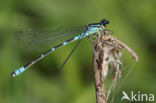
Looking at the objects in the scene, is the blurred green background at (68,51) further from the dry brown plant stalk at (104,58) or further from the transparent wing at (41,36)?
the dry brown plant stalk at (104,58)

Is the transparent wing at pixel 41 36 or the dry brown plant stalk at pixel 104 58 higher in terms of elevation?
the transparent wing at pixel 41 36

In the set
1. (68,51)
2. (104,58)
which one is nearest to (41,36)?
(68,51)

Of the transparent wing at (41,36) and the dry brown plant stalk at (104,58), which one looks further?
the transparent wing at (41,36)

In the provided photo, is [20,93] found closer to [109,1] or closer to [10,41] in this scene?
[10,41]

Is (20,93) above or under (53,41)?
under

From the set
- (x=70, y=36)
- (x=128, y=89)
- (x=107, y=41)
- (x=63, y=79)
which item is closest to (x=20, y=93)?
(x=63, y=79)

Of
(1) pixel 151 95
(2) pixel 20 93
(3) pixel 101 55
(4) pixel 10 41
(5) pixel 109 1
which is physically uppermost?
(5) pixel 109 1

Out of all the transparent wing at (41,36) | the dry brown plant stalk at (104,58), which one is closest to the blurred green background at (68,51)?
the transparent wing at (41,36)
